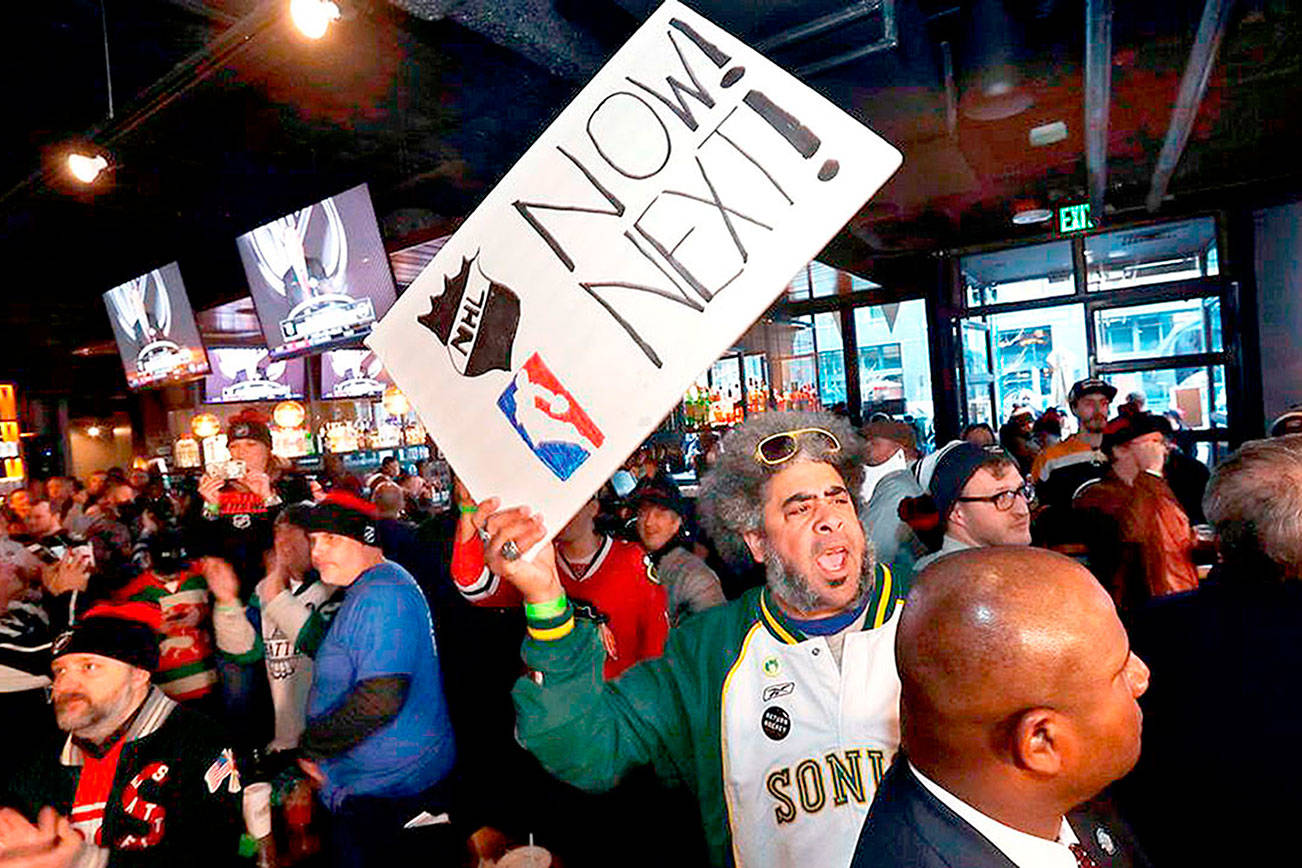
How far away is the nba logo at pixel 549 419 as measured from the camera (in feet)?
4.42

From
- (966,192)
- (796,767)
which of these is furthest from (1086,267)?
(796,767)

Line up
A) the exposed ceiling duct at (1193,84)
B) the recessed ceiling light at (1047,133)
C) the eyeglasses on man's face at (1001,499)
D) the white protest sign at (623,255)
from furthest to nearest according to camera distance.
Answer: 1. the recessed ceiling light at (1047,133)
2. the exposed ceiling duct at (1193,84)
3. the eyeglasses on man's face at (1001,499)
4. the white protest sign at (623,255)

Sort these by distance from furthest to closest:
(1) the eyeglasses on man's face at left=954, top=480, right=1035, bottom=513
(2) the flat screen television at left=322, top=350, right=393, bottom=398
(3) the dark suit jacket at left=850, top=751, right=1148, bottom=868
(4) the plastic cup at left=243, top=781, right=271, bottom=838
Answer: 1. (2) the flat screen television at left=322, top=350, right=393, bottom=398
2. (1) the eyeglasses on man's face at left=954, top=480, right=1035, bottom=513
3. (4) the plastic cup at left=243, top=781, right=271, bottom=838
4. (3) the dark suit jacket at left=850, top=751, right=1148, bottom=868

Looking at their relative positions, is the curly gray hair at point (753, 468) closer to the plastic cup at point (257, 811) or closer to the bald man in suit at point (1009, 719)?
the bald man in suit at point (1009, 719)

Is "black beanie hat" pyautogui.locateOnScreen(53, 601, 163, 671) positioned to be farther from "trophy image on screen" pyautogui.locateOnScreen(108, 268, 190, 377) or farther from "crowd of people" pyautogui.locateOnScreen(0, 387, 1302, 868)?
"trophy image on screen" pyautogui.locateOnScreen(108, 268, 190, 377)

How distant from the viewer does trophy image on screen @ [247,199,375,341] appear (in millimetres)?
5324

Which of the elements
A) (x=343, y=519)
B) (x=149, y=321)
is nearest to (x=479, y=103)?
(x=343, y=519)

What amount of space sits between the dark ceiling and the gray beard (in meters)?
2.18

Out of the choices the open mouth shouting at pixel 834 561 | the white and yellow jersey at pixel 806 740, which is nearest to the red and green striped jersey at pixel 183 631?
the white and yellow jersey at pixel 806 740

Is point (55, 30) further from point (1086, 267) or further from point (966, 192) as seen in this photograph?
point (1086, 267)

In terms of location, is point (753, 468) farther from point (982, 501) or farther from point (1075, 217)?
point (1075, 217)

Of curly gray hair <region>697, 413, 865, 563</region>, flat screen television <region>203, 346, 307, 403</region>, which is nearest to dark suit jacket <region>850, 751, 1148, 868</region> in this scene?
curly gray hair <region>697, 413, 865, 563</region>

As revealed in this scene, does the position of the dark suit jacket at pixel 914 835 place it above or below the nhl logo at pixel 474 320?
below

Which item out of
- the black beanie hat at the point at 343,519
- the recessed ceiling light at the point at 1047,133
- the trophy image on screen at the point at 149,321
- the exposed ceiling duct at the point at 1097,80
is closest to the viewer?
the black beanie hat at the point at 343,519
